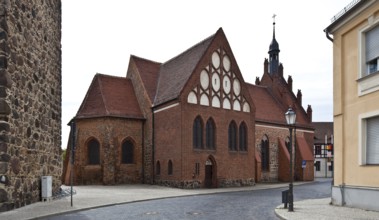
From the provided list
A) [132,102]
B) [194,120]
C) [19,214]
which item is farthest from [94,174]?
[19,214]

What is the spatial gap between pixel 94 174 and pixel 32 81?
16.8m

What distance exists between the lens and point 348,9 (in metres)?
15.1

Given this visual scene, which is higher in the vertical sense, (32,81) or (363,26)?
(363,26)

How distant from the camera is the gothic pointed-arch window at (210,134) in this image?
31031 millimetres

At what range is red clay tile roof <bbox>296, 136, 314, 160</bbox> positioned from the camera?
4325 centimetres

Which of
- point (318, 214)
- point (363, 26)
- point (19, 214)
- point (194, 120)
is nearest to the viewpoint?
point (19, 214)

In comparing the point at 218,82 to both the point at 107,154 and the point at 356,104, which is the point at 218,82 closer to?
the point at 107,154

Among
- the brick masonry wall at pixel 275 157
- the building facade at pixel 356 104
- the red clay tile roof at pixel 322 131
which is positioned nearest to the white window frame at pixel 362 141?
the building facade at pixel 356 104

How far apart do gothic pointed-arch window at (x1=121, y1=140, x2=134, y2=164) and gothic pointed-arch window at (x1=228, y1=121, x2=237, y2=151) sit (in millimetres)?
8251

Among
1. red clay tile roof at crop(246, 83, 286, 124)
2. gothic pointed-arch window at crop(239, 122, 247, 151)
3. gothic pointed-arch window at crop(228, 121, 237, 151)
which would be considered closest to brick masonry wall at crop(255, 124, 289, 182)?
red clay tile roof at crop(246, 83, 286, 124)

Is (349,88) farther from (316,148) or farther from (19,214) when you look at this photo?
(316,148)

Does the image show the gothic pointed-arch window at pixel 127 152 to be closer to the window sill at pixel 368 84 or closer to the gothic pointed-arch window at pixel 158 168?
the gothic pointed-arch window at pixel 158 168

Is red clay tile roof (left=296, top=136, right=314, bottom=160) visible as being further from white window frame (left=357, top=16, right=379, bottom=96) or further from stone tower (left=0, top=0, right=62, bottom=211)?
stone tower (left=0, top=0, right=62, bottom=211)

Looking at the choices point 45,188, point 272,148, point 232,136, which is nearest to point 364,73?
point 45,188
